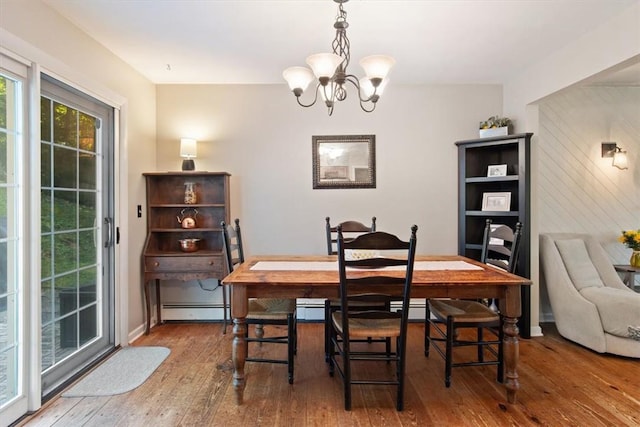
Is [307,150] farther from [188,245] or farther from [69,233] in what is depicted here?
[69,233]

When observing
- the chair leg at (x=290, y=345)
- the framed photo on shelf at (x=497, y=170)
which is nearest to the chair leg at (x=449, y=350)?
the chair leg at (x=290, y=345)

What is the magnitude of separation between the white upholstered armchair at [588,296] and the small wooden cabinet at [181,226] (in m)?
3.11

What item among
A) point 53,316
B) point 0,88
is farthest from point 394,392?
point 0,88

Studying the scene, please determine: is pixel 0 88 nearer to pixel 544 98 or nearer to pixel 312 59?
pixel 312 59

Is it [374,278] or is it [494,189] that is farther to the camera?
[494,189]

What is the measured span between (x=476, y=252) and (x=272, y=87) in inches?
109

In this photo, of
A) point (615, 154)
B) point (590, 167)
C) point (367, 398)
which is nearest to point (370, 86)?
point (367, 398)

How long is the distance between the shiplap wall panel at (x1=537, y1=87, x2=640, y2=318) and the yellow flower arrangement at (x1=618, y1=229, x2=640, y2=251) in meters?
0.27

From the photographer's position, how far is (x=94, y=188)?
110 inches

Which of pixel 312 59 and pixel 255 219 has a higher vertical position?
pixel 312 59

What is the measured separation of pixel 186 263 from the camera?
130 inches

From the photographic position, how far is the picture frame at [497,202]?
11.1ft

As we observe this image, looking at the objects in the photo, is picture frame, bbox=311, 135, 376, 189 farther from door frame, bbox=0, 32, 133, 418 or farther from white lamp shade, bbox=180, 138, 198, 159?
door frame, bbox=0, 32, 133, 418

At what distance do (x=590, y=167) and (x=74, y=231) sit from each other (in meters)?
4.79
